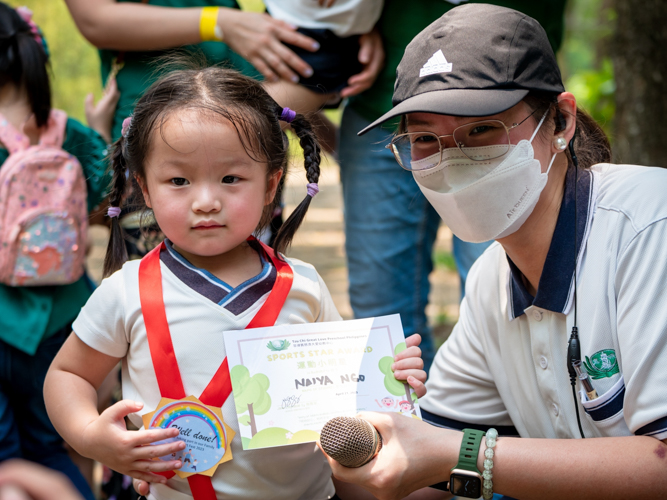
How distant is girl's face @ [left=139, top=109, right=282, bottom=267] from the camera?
65.9 inches

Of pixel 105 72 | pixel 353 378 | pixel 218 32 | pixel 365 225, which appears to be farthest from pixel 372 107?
pixel 353 378

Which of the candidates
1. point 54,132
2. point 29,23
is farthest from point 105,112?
point 29,23

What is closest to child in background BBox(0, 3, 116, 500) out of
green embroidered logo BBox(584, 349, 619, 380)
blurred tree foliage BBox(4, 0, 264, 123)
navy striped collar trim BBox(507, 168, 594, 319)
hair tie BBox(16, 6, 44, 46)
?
hair tie BBox(16, 6, 44, 46)

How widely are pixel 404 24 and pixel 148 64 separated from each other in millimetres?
970

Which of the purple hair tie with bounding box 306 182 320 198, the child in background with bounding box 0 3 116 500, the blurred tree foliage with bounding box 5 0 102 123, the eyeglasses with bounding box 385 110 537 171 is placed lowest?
the blurred tree foliage with bounding box 5 0 102 123

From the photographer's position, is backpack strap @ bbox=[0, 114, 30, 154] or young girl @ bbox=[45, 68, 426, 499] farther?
backpack strap @ bbox=[0, 114, 30, 154]

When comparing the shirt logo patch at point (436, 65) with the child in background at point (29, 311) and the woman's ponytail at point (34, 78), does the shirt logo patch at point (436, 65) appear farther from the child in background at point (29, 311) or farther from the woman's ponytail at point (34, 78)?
the woman's ponytail at point (34, 78)

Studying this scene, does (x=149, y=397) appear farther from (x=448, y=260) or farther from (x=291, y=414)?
(x=448, y=260)

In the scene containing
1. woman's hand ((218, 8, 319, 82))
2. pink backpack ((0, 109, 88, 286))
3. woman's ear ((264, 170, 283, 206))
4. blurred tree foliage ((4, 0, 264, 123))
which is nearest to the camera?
woman's ear ((264, 170, 283, 206))

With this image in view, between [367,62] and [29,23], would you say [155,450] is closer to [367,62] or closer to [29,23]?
[367,62]

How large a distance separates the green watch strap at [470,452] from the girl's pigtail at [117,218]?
1058mm

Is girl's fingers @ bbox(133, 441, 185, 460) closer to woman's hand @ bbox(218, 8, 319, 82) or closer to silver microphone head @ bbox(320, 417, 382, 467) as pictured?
silver microphone head @ bbox(320, 417, 382, 467)

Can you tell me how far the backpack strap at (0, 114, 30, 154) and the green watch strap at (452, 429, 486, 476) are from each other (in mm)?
1824

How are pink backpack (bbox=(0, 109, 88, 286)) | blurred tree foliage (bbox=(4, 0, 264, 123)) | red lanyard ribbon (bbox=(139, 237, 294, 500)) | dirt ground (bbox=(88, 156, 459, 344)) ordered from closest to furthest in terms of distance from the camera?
red lanyard ribbon (bbox=(139, 237, 294, 500))
pink backpack (bbox=(0, 109, 88, 286))
dirt ground (bbox=(88, 156, 459, 344))
blurred tree foliage (bbox=(4, 0, 264, 123))
